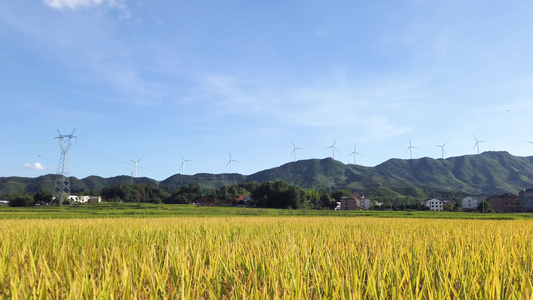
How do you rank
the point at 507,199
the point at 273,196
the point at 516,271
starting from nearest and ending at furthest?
the point at 516,271 < the point at 273,196 < the point at 507,199

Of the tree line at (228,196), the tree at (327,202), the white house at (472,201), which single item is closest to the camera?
the tree line at (228,196)

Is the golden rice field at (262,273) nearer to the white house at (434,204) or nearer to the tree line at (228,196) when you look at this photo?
the tree line at (228,196)

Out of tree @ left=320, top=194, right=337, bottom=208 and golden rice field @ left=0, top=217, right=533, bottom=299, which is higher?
golden rice field @ left=0, top=217, right=533, bottom=299

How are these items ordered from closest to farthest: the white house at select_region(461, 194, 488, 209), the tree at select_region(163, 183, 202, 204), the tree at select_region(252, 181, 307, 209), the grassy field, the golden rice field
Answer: the golden rice field → the grassy field → the tree at select_region(252, 181, 307, 209) → the tree at select_region(163, 183, 202, 204) → the white house at select_region(461, 194, 488, 209)

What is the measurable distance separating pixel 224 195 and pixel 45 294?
15415 centimetres

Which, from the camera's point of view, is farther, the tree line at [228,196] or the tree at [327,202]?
the tree at [327,202]

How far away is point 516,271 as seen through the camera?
4227 millimetres

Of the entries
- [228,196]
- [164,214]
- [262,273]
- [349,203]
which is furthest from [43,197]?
[262,273]


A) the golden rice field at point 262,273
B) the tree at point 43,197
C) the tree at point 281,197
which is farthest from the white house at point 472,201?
the golden rice field at point 262,273

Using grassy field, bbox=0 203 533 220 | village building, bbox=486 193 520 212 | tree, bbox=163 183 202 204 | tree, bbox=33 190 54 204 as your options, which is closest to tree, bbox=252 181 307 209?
tree, bbox=163 183 202 204

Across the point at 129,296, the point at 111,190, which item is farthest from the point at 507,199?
the point at 111,190

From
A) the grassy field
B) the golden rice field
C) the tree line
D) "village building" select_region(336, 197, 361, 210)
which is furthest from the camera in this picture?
"village building" select_region(336, 197, 361, 210)

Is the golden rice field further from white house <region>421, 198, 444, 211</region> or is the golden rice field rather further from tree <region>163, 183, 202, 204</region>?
white house <region>421, 198, 444, 211</region>

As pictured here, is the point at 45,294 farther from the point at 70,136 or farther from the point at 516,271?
the point at 70,136
